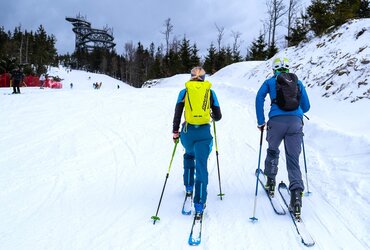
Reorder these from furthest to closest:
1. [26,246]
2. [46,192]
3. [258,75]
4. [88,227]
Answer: [258,75] < [46,192] < [88,227] < [26,246]

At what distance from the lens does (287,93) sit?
4688mm

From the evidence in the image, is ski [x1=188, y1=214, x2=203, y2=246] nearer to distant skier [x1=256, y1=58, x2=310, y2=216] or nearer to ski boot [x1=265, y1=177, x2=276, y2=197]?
distant skier [x1=256, y1=58, x2=310, y2=216]

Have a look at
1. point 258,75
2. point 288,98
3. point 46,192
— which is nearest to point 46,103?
point 46,192

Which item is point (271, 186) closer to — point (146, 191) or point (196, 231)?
point (196, 231)

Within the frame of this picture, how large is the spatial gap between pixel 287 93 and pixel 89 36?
119 meters

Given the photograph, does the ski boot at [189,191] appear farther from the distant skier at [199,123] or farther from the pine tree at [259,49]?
the pine tree at [259,49]

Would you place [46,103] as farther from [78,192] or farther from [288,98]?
[288,98]

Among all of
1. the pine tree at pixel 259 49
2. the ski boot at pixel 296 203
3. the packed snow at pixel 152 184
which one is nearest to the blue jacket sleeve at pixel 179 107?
the packed snow at pixel 152 184

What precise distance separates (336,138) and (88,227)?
6.46 metres

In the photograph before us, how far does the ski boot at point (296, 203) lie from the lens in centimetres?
453

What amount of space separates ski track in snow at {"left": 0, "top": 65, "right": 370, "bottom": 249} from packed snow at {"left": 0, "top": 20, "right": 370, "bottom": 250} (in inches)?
0.9

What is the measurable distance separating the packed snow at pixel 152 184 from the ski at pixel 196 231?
0.09 metres

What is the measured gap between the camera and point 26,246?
3943 millimetres

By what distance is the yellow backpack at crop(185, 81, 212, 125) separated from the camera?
182 inches
